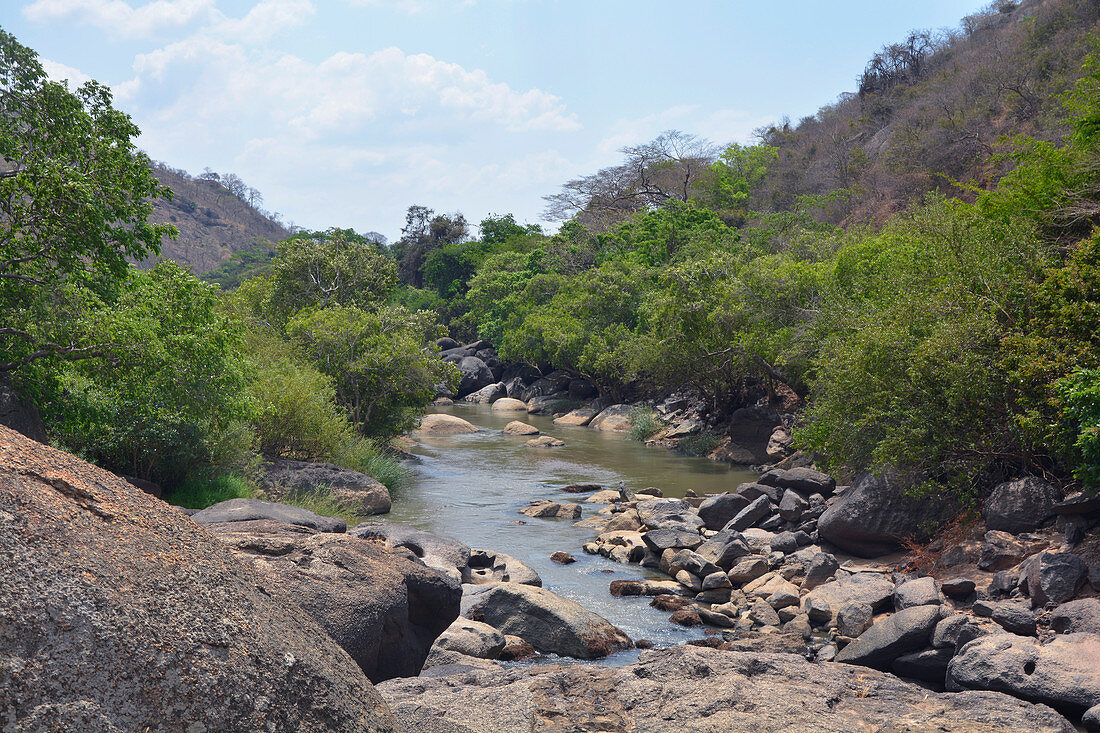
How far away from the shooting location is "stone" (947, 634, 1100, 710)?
25.0 ft

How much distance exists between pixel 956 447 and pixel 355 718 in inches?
518

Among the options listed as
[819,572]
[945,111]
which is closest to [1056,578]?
[819,572]

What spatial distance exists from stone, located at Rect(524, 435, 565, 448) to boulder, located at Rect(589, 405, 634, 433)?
5260 millimetres

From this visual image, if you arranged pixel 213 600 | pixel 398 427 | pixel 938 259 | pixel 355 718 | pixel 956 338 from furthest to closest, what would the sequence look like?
pixel 398 427 → pixel 938 259 → pixel 956 338 → pixel 355 718 → pixel 213 600

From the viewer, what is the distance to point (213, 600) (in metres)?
3.08

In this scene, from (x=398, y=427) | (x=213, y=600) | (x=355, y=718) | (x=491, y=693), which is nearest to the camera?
(x=213, y=600)

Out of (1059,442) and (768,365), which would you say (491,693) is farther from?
(768,365)

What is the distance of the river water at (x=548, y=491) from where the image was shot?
1378 cm

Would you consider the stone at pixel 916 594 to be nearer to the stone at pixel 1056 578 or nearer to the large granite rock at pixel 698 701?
the stone at pixel 1056 578

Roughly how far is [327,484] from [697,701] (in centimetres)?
1353

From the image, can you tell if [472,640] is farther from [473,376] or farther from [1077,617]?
[473,376]

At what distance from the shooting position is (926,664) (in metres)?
9.03

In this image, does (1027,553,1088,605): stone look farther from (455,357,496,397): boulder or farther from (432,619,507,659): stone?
(455,357,496,397): boulder

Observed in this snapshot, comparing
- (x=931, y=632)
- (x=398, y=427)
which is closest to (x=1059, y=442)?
(x=931, y=632)
